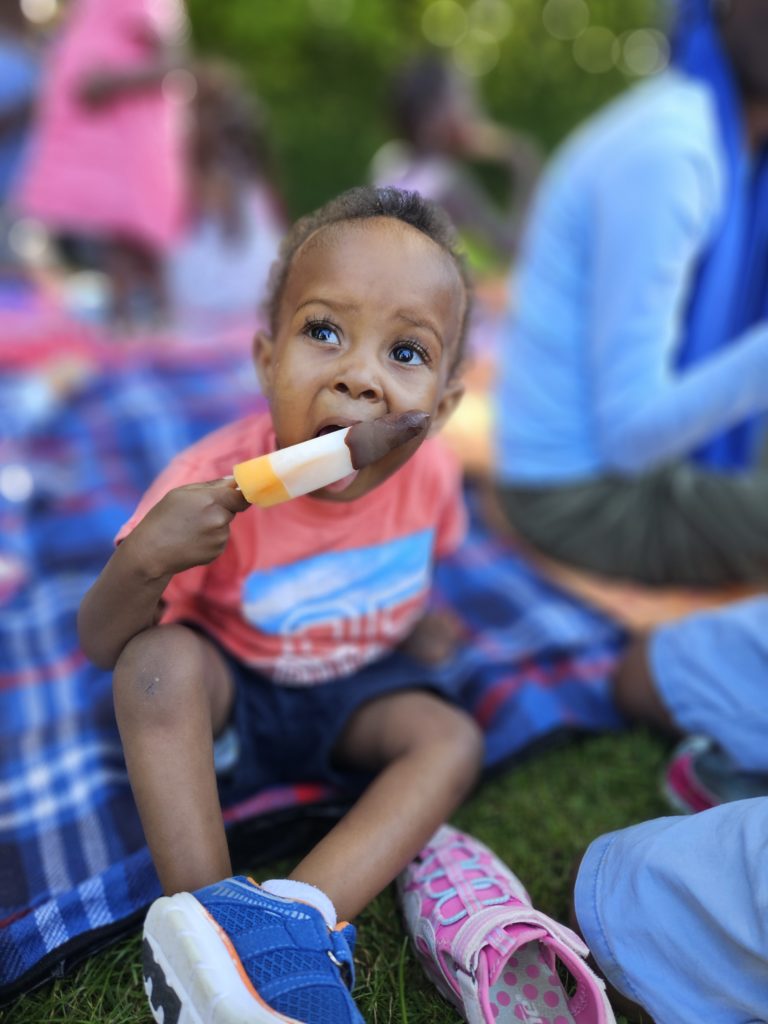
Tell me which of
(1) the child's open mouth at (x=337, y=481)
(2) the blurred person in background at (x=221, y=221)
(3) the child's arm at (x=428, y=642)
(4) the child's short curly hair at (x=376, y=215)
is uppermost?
(2) the blurred person in background at (x=221, y=221)

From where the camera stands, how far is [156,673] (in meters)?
1.12

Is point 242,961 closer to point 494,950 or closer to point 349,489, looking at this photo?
point 494,950

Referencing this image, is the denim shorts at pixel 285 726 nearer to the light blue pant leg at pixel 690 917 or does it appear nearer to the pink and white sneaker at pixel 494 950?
the pink and white sneaker at pixel 494 950

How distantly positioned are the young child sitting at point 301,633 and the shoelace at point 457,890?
0.19 feet

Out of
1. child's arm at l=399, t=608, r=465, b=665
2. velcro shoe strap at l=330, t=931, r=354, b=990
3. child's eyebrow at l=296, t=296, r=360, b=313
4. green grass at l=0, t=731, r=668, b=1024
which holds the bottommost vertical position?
green grass at l=0, t=731, r=668, b=1024

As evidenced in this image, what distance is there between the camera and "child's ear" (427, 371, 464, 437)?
1301 mm

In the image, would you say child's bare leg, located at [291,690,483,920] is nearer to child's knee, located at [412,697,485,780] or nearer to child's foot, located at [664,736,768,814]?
child's knee, located at [412,697,485,780]

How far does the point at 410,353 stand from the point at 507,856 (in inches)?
32.3

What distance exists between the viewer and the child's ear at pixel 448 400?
1.30m

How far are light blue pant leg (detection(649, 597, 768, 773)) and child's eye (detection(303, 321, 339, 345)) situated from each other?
903 millimetres

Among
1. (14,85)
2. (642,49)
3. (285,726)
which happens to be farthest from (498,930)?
(642,49)

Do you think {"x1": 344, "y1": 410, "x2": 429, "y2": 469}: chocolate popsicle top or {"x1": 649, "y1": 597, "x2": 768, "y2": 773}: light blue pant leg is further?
{"x1": 649, "y1": 597, "x2": 768, "y2": 773}: light blue pant leg

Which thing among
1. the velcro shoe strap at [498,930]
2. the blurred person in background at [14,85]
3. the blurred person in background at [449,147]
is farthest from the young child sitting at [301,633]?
the blurred person in background at [14,85]

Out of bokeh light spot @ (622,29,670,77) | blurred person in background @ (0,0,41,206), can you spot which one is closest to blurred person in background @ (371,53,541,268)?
blurred person in background @ (0,0,41,206)
